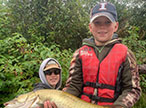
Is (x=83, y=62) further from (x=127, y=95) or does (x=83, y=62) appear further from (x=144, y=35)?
(x=144, y=35)

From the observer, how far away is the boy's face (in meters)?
2.17

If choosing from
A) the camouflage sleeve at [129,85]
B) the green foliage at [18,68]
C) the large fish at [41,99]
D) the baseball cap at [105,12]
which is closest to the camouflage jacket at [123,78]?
the camouflage sleeve at [129,85]

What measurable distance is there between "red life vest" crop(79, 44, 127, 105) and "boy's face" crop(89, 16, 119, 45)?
19cm

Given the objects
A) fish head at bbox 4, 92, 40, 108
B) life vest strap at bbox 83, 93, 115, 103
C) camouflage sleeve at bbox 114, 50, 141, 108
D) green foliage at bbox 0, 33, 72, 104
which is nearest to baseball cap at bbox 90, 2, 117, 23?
camouflage sleeve at bbox 114, 50, 141, 108

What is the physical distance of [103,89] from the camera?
2107 millimetres

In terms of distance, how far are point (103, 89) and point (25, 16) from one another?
539 centimetres

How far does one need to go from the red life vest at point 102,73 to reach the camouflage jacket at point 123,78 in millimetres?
71

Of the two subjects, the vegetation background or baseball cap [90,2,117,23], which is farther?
the vegetation background

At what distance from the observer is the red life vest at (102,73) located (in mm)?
2080

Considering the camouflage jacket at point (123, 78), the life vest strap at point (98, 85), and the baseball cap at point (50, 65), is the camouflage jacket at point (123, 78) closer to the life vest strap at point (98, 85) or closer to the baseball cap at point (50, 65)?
the life vest strap at point (98, 85)

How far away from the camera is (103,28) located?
216cm

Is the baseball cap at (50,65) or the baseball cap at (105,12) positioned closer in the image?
the baseball cap at (105,12)

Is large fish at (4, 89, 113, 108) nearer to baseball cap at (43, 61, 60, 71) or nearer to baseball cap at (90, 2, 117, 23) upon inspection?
baseball cap at (43, 61, 60, 71)

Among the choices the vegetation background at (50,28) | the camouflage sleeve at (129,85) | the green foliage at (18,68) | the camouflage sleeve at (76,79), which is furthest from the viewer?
the vegetation background at (50,28)
